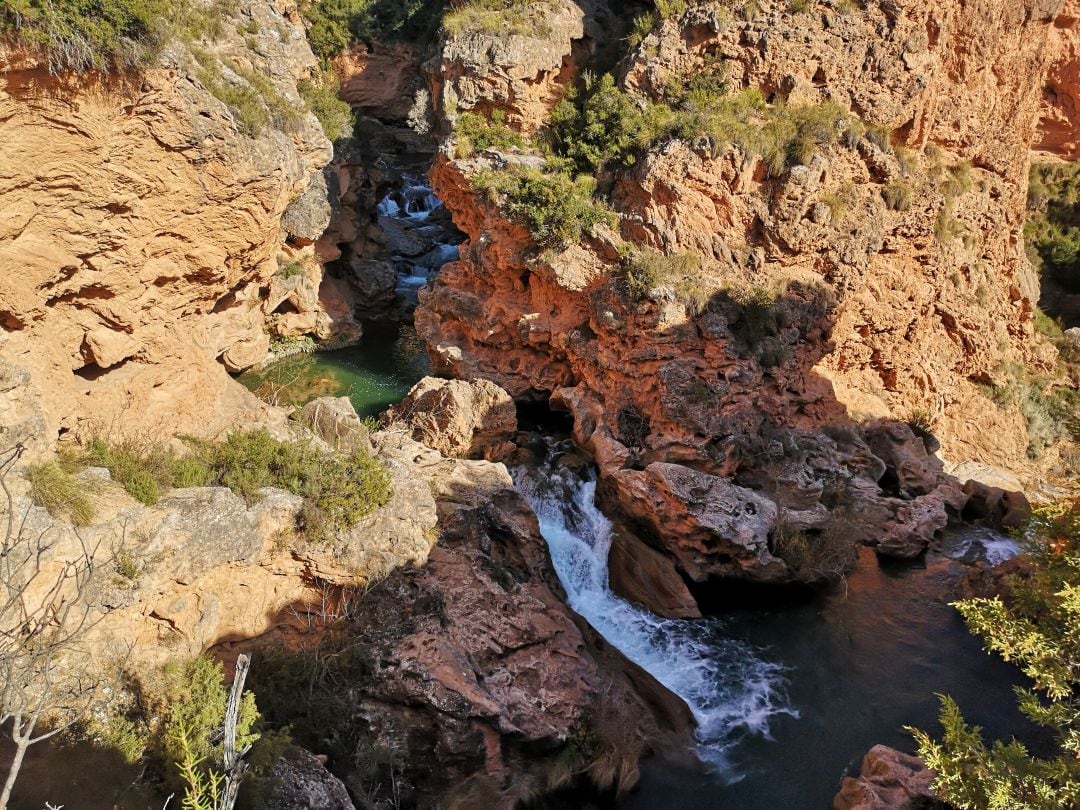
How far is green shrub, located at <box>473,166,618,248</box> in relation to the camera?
50.3 feet

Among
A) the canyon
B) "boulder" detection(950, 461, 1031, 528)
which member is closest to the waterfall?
the canyon

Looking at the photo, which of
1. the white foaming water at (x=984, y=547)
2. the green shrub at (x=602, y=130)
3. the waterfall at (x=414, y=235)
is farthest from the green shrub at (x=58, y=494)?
the waterfall at (x=414, y=235)

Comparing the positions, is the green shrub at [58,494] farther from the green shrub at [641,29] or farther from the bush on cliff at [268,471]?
the green shrub at [641,29]

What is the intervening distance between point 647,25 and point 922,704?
15.4 m

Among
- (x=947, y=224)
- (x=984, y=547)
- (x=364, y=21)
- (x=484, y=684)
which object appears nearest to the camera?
(x=484, y=684)

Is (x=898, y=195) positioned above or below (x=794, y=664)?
above

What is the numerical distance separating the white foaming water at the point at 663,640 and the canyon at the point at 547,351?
143mm

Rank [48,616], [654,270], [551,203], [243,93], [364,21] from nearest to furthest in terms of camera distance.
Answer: [48,616] < [243,93] < [654,270] < [551,203] < [364,21]

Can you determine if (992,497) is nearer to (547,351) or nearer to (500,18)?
(547,351)

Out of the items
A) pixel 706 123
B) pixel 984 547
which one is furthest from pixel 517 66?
pixel 984 547

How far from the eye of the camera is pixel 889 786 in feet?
25.6

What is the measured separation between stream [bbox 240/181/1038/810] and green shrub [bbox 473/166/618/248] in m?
5.22

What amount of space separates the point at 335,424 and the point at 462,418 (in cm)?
435

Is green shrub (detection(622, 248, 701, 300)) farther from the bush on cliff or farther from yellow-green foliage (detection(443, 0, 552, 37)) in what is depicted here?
the bush on cliff
